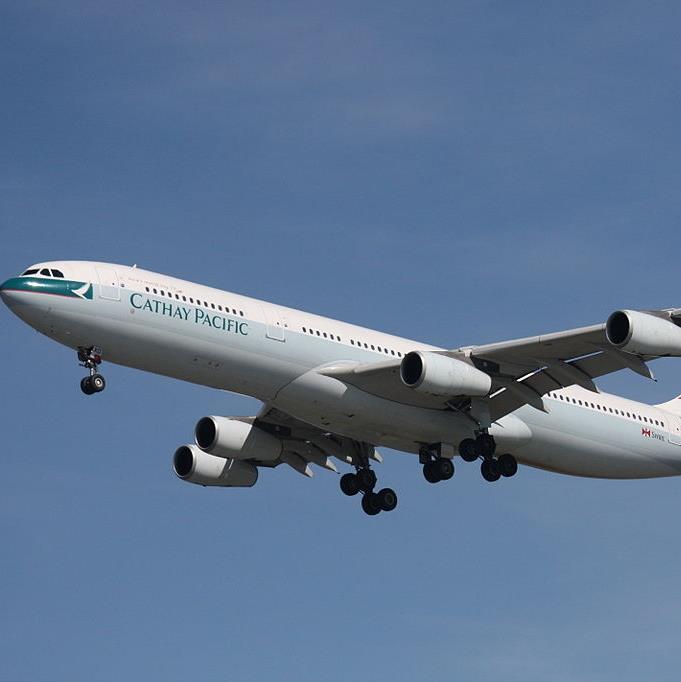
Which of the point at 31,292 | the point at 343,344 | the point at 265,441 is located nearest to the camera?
the point at 31,292

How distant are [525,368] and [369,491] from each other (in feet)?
25.7

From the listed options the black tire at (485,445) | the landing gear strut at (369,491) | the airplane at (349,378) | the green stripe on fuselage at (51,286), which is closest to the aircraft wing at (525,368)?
the airplane at (349,378)

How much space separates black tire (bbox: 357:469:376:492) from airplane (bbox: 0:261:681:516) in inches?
1.8

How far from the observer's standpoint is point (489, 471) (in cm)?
5297

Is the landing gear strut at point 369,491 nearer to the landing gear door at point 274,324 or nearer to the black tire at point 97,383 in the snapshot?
the landing gear door at point 274,324

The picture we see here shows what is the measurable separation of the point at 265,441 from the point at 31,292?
11.1m

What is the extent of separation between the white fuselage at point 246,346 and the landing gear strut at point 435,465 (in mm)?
375

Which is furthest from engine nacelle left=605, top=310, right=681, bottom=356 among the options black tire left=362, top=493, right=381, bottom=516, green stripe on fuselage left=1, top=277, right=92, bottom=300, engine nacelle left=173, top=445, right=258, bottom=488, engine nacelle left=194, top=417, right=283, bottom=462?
green stripe on fuselage left=1, top=277, right=92, bottom=300

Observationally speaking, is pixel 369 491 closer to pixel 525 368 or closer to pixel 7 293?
pixel 525 368

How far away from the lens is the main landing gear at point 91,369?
47875 mm

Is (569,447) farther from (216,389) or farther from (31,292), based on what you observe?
(31,292)

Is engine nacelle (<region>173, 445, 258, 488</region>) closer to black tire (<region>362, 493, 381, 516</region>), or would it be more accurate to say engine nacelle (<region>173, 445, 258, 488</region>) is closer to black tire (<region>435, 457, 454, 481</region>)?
black tire (<region>362, 493, 381, 516</region>)

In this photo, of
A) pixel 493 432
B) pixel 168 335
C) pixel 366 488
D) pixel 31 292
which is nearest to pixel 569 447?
pixel 493 432

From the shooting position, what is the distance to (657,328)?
47719mm
